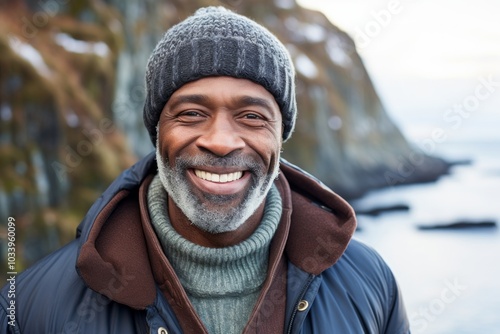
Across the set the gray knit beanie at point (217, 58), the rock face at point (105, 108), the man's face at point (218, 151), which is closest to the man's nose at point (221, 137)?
the man's face at point (218, 151)

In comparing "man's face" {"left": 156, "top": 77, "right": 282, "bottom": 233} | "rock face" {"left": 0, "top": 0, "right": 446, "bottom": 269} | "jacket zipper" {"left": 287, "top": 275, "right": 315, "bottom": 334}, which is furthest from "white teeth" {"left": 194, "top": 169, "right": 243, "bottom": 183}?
"rock face" {"left": 0, "top": 0, "right": 446, "bottom": 269}

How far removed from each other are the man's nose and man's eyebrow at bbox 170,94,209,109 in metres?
0.07

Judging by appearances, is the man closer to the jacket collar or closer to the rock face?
the jacket collar

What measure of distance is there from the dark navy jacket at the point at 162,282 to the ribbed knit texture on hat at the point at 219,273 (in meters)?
0.05

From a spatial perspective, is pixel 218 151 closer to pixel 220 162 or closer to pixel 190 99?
pixel 220 162

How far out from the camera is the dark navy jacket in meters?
1.72

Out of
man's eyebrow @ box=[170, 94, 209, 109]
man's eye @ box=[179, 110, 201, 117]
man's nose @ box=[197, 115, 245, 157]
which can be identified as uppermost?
man's eyebrow @ box=[170, 94, 209, 109]

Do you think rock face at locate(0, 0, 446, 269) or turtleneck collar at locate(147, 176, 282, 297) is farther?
rock face at locate(0, 0, 446, 269)

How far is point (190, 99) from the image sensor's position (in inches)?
74.1

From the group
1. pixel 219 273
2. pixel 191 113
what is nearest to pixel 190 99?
pixel 191 113

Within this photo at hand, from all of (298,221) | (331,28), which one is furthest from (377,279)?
(331,28)

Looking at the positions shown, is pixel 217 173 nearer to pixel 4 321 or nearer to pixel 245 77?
pixel 245 77

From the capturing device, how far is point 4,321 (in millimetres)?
1790

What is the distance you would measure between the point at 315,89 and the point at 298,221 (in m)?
6.58
